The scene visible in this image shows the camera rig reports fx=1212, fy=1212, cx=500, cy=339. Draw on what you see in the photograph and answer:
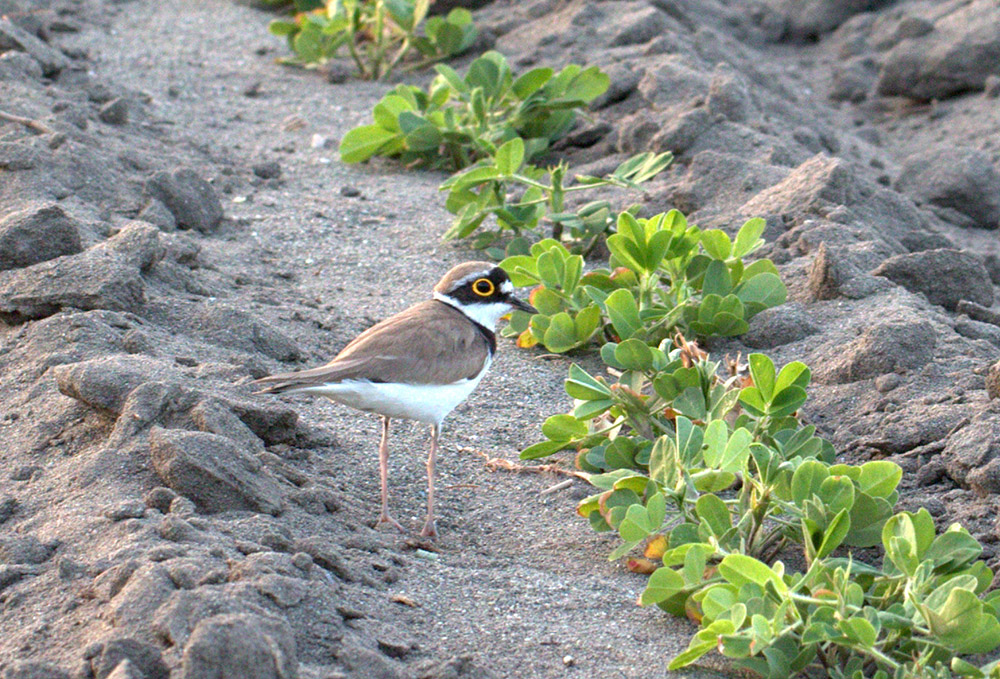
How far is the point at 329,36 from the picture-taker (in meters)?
9.27

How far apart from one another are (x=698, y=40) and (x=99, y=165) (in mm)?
4843

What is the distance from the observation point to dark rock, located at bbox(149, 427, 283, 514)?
3965 mm

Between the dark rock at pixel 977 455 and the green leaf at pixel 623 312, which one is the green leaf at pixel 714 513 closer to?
the dark rock at pixel 977 455

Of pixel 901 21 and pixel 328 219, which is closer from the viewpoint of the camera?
pixel 328 219

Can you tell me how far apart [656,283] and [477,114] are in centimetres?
222

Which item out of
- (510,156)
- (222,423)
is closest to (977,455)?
(222,423)

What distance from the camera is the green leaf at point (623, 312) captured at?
4.97 metres

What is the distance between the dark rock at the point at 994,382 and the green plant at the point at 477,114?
336cm

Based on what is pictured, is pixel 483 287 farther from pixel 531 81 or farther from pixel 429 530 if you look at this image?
pixel 531 81

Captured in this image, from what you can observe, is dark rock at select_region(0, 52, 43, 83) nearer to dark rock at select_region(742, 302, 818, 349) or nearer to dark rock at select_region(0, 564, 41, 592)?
dark rock at select_region(0, 564, 41, 592)

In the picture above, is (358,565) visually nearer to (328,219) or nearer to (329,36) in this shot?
(328,219)

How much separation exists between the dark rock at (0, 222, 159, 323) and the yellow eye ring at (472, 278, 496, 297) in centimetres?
147

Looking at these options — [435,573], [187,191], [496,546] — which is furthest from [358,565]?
[187,191]

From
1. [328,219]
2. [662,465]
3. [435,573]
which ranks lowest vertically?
[328,219]
